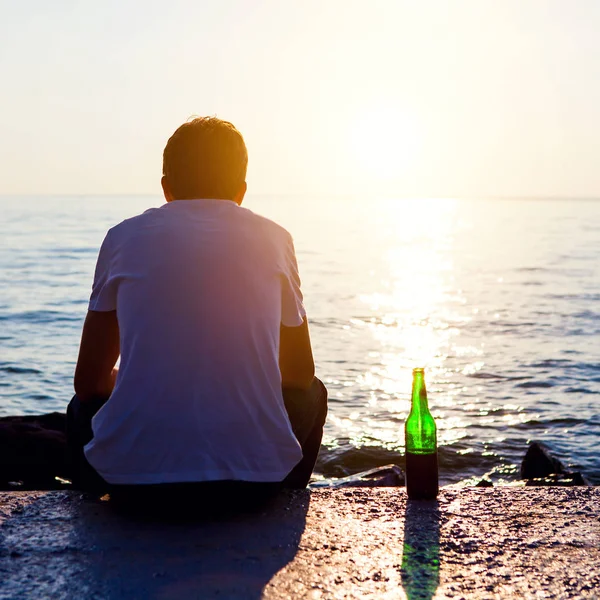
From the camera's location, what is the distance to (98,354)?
308 cm

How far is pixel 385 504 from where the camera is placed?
11.1ft

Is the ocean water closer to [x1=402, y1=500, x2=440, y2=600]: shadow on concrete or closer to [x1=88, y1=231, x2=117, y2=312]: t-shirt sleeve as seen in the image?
[x1=402, y1=500, x2=440, y2=600]: shadow on concrete

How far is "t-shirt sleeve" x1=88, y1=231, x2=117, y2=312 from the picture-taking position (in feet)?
9.72

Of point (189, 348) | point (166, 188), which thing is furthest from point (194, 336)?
point (166, 188)

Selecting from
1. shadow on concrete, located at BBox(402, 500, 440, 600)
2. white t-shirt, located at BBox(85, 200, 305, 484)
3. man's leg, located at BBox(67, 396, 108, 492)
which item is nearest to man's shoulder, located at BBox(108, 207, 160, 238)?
white t-shirt, located at BBox(85, 200, 305, 484)

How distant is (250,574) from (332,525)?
1.79ft

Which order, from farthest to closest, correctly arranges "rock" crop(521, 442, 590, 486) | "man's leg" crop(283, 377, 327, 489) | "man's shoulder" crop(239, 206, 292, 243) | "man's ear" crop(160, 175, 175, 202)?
"rock" crop(521, 442, 590, 486)
"man's leg" crop(283, 377, 327, 489)
"man's ear" crop(160, 175, 175, 202)
"man's shoulder" crop(239, 206, 292, 243)

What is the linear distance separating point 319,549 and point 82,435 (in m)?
1.00

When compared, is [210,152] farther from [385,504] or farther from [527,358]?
[527,358]

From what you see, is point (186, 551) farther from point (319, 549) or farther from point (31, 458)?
point (31, 458)

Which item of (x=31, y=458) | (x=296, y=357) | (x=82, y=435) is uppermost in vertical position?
(x=296, y=357)

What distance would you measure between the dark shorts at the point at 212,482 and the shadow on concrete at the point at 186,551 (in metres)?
0.08

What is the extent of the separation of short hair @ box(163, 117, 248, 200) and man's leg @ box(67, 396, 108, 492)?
86 cm

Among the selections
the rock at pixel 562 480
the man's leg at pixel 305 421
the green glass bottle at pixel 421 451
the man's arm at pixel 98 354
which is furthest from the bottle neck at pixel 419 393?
the rock at pixel 562 480
